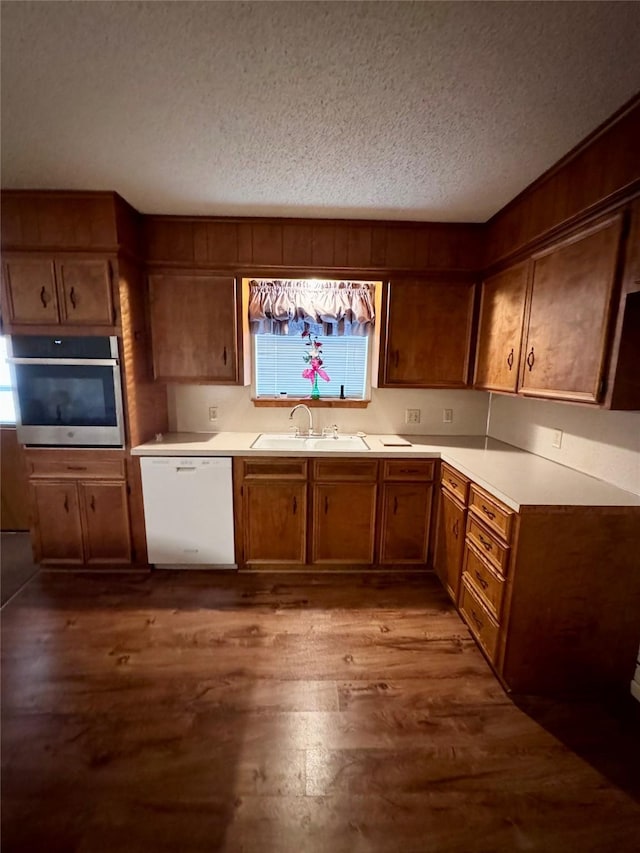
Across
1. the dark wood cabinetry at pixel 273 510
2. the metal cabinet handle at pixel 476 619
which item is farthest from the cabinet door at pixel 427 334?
the metal cabinet handle at pixel 476 619

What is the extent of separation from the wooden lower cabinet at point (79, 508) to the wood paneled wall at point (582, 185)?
2921mm

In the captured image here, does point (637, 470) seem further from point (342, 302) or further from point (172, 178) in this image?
point (172, 178)

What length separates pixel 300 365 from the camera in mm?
2971

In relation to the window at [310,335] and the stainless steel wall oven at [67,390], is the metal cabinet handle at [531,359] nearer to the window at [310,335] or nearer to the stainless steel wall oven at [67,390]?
the window at [310,335]

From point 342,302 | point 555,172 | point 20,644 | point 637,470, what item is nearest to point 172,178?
point 342,302

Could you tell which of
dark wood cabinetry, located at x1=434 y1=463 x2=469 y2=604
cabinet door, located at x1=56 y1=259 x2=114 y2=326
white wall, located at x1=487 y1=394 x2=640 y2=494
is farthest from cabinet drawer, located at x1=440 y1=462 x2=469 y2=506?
cabinet door, located at x1=56 y1=259 x2=114 y2=326

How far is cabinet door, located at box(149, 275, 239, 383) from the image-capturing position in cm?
252

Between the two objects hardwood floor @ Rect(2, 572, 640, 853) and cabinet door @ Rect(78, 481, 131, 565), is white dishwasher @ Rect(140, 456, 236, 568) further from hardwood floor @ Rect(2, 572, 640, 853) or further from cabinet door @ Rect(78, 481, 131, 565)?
hardwood floor @ Rect(2, 572, 640, 853)

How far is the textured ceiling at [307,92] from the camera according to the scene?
103 centimetres

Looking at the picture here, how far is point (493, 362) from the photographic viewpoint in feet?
7.89

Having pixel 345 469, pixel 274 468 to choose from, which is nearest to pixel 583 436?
pixel 345 469

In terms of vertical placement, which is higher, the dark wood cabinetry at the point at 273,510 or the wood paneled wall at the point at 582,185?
the wood paneled wall at the point at 582,185

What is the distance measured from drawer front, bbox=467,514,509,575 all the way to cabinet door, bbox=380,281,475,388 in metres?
1.14

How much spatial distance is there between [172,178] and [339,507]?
2.26 meters
